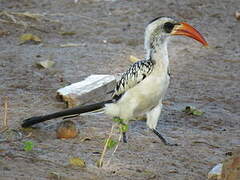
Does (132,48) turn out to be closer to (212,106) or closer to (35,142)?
(212,106)

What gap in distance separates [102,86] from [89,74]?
666 millimetres

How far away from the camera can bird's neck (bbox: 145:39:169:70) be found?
438 cm

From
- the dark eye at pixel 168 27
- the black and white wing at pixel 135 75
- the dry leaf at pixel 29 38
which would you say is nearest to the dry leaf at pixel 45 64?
the dry leaf at pixel 29 38

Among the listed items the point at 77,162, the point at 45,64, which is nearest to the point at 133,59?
the point at 45,64

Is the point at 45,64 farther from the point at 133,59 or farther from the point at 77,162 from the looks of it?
the point at 77,162

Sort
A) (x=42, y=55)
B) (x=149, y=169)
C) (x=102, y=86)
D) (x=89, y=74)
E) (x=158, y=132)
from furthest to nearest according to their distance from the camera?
(x=42, y=55) → (x=89, y=74) → (x=102, y=86) → (x=158, y=132) → (x=149, y=169)

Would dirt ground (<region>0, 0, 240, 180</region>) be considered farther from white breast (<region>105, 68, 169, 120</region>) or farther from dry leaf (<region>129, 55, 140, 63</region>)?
white breast (<region>105, 68, 169, 120</region>)

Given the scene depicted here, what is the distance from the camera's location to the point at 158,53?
4.42 metres

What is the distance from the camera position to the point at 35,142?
4203 mm

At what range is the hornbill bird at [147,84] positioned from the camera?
4.36 meters

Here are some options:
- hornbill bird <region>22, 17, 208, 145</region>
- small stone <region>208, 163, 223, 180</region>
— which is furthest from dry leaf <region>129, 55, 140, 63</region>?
small stone <region>208, 163, 223, 180</region>

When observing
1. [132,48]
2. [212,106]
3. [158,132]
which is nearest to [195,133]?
[158,132]

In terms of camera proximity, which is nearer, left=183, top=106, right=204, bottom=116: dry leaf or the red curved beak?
the red curved beak

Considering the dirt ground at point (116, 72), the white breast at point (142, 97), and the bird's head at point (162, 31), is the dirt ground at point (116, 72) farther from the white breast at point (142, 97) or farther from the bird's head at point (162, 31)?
the bird's head at point (162, 31)
